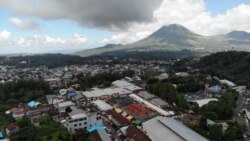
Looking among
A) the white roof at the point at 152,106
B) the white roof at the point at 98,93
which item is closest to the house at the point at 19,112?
the white roof at the point at 98,93

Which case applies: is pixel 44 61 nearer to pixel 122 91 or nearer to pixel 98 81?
pixel 98 81

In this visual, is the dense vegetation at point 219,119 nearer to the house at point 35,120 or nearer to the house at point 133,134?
the house at point 133,134

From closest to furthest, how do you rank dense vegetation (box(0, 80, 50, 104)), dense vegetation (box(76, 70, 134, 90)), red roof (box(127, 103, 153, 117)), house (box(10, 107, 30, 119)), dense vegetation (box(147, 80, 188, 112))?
red roof (box(127, 103, 153, 117)), house (box(10, 107, 30, 119)), dense vegetation (box(147, 80, 188, 112)), dense vegetation (box(0, 80, 50, 104)), dense vegetation (box(76, 70, 134, 90))

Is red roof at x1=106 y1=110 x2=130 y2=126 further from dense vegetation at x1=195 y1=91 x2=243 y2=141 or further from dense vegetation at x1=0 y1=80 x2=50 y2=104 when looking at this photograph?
dense vegetation at x1=0 y1=80 x2=50 y2=104

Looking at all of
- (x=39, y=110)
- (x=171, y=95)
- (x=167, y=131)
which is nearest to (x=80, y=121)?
(x=39, y=110)

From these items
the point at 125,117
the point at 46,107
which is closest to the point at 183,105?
the point at 125,117

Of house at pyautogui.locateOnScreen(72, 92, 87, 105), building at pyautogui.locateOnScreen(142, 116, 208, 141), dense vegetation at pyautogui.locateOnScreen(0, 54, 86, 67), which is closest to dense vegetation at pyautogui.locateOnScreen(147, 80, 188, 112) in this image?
building at pyautogui.locateOnScreen(142, 116, 208, 141)

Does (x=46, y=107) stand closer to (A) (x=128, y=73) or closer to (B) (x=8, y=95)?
(B) (x=8, y=95)
